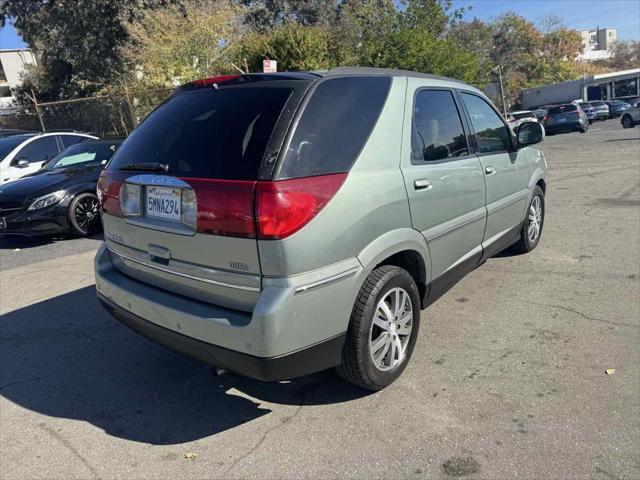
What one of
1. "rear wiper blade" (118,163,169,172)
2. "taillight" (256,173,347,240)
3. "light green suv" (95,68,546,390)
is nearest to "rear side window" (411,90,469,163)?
"light green suv" (95,68,546,390)

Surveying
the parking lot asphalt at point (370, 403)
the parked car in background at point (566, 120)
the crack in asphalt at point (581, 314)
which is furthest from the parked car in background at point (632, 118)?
the crack in asphalt at point (581, 314)

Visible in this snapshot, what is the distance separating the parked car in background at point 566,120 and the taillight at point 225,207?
28.7 metres

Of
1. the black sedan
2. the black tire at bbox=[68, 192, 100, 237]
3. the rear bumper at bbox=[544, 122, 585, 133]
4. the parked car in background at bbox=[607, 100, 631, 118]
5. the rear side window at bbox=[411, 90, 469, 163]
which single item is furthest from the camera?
the parked car in background at bbox=[607, 100, 631, 118]

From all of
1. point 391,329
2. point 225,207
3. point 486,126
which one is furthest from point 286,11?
point 225,207

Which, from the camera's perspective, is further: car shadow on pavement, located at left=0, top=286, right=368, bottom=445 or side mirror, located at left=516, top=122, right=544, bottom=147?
side mirror, located at left=516, top=122, right=544, bottom=147

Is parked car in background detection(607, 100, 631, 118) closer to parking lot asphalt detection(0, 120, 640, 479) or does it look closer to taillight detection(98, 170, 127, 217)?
parking lot asphalt detection(0, 120, 640, 479)

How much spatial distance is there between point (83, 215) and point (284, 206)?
629 cm

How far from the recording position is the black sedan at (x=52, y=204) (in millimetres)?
7223

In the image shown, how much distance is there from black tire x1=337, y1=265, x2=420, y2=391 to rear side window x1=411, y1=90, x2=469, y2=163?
0.79m

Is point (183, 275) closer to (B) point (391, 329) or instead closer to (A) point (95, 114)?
(B) point (391, 329)

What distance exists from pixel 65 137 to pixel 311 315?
10.1m

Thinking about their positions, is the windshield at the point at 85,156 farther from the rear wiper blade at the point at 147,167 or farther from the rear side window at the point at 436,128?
the rear side window at the point at 436,128

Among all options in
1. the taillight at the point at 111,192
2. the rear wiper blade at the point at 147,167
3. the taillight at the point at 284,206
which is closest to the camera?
the taillight at the point at 284,206

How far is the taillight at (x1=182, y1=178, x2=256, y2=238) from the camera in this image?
2.44m
